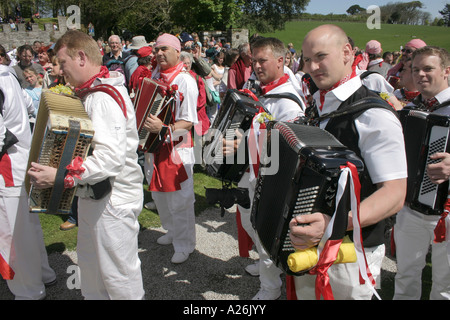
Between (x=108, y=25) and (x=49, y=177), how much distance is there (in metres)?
48.6

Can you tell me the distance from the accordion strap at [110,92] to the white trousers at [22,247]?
1.30 m

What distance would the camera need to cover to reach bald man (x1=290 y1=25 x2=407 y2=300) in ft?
5.85

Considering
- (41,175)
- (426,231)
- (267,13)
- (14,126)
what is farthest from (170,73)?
(267,13)

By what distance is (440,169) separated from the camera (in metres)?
2.74

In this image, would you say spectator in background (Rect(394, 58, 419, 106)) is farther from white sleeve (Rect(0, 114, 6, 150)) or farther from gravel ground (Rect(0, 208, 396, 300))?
white sleeve (Rect(0, 114, 6, 150))

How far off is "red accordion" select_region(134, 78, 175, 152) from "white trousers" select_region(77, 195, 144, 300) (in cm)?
103

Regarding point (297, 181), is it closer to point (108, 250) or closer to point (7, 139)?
point (108, 250)

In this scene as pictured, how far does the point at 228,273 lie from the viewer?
407 centimetres

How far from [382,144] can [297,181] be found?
50 centimetres

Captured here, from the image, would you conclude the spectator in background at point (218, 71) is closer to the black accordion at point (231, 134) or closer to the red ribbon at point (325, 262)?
the black accordion at point (231, 134)

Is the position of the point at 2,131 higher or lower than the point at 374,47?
lower

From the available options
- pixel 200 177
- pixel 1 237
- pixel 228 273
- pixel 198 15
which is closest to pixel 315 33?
pixel 228 273

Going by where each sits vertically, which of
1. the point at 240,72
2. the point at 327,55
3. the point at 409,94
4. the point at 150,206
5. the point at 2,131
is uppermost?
the point at 327,55
